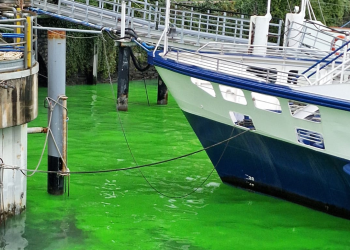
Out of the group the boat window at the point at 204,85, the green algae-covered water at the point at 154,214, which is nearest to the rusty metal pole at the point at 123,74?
the green algae-covered water at the point at 154,214

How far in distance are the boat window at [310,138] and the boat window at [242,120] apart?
986 mm

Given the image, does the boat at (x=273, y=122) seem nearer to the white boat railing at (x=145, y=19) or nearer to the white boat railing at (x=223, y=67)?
the white boat railing at (x=223, y=67)

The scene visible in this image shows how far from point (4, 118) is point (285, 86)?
4.84m

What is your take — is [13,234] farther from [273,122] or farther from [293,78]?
[293,78]

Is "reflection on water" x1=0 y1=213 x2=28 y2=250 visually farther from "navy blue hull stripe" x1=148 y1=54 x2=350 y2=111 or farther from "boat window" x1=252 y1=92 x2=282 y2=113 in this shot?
"boat window" x1=252 y1=92 x2=282 y2=113

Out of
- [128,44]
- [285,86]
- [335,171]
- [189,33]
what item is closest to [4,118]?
[285,86]

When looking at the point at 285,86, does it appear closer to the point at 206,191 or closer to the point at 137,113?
the point at 206,191

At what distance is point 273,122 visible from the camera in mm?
11664

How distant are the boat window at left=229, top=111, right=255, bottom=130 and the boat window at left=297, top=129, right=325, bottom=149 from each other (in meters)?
0.99

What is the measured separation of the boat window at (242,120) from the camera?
12391 millimetres

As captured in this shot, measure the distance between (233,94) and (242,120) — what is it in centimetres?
85

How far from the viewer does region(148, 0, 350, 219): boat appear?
11023 mm

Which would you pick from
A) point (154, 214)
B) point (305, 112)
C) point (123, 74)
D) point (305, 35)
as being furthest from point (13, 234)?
point (123, 74)

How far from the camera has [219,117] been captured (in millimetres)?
12555
